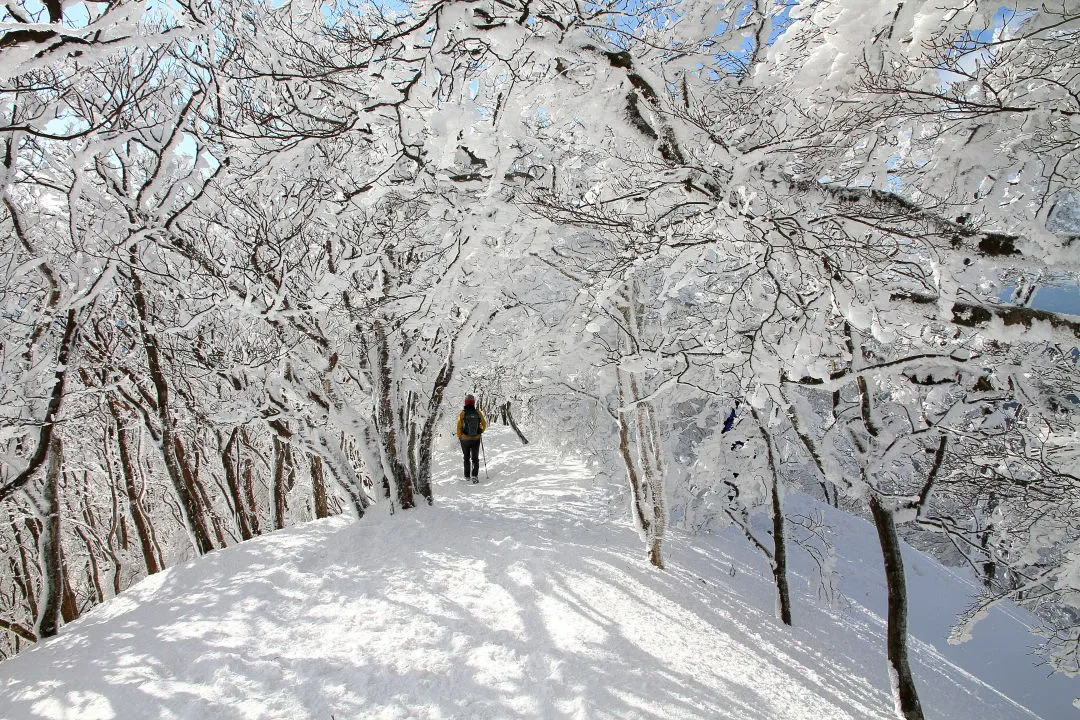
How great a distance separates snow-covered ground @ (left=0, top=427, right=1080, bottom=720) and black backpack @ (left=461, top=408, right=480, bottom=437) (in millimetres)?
2607

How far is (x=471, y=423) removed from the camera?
1123 centimetres

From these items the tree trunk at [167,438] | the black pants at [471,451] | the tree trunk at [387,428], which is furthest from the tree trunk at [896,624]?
the tree trunk at [167,438]

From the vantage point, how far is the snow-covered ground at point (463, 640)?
381 centimetres

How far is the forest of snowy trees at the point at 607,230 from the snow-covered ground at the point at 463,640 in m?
0.91

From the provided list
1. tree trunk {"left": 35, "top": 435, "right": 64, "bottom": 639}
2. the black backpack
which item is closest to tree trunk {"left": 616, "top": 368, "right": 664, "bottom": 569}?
the black backpack

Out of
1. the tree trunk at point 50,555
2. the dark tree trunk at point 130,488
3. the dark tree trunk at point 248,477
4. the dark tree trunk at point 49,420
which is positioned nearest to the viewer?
the dark tree trunk at point 49,420

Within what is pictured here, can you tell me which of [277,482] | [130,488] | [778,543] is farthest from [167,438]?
[778,543]

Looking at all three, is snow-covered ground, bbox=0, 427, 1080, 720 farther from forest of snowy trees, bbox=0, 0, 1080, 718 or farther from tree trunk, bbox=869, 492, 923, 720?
forest of snowy trees, bbox=0, 0, 1080, 718

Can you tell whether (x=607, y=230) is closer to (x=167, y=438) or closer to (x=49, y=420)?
(x=49, y=420)

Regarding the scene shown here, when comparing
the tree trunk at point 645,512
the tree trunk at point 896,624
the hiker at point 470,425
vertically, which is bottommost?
the tree trunk at point 896,624

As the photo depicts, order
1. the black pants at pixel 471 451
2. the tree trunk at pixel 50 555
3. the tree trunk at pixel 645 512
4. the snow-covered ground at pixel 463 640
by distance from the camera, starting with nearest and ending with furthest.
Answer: the snow-covered ground at pixel 463 640 < the tree trunk at pixel 50 555 < the tree trunk at pixel 645 512 < the black pants at pixel 471 451

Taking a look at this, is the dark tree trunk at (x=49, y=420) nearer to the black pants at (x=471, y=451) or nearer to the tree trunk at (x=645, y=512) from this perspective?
the tree trunk at (x=645, y=512)

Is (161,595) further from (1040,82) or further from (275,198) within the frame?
(1040,82)

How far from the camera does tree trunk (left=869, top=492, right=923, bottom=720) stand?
5266 mm
